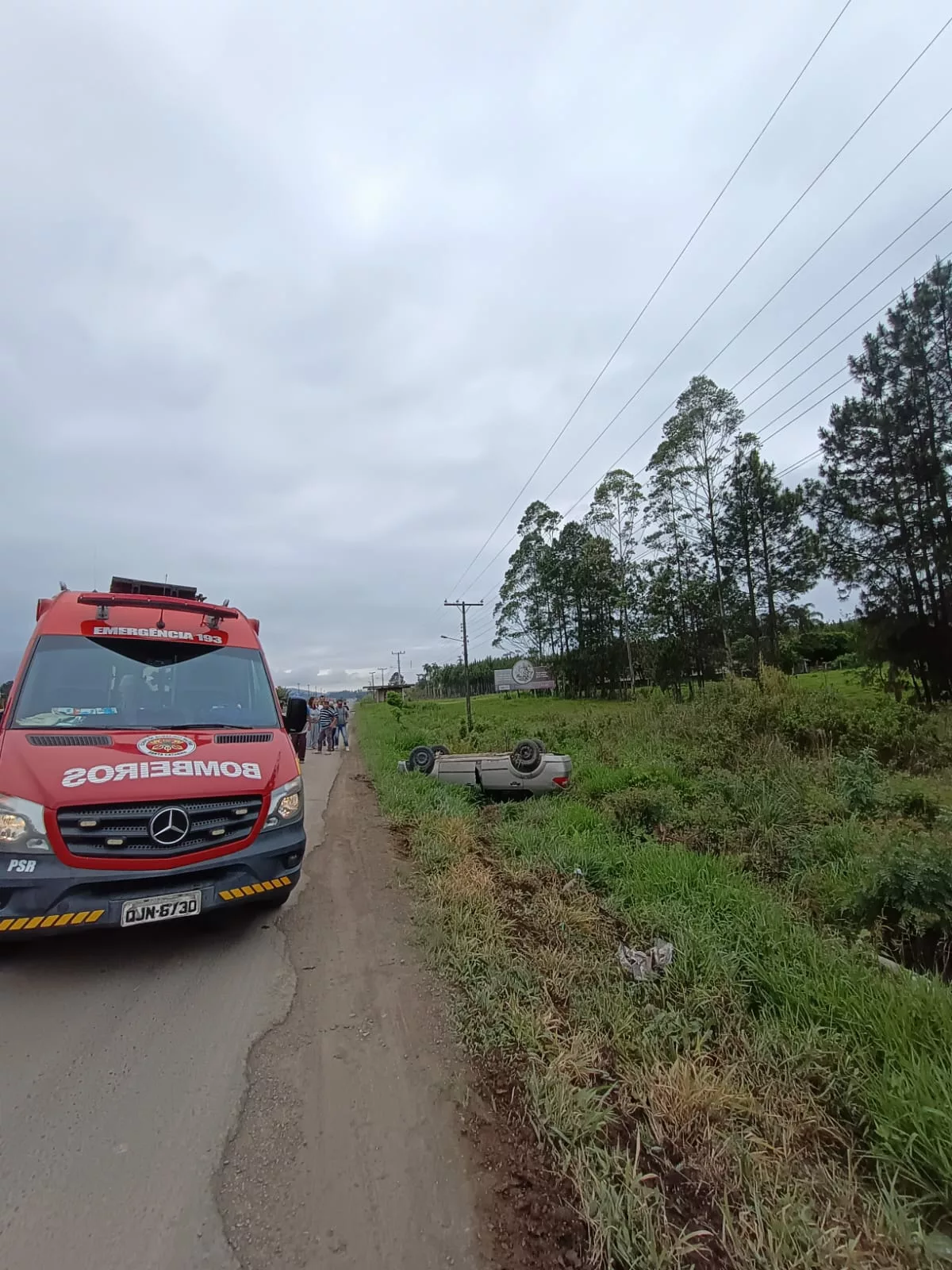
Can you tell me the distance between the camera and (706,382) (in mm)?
29875

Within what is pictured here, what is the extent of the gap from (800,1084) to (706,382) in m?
33.0

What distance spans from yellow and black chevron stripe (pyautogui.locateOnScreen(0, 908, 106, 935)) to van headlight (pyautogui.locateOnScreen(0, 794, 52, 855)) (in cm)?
35

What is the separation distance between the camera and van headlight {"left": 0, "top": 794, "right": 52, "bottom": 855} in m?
3.18

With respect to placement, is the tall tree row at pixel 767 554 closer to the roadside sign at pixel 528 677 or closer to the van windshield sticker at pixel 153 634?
the roadside sign at pixel 528 677

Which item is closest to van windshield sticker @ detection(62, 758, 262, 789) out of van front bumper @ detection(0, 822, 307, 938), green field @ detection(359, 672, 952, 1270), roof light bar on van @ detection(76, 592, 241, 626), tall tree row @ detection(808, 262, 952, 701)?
van front bumper @ detection(0, 822, 307, 938)

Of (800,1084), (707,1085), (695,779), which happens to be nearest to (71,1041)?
(707,1085)

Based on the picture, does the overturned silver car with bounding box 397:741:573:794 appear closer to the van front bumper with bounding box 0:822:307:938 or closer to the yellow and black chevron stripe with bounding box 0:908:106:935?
the van front bumper with bounding box 0:822:307:938

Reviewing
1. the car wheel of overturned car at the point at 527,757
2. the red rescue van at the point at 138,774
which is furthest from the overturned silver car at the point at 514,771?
the red rescue van at the point at 138,774

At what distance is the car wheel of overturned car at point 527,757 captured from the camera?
9.33 meters

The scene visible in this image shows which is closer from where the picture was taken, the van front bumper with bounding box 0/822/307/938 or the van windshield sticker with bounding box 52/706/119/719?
the van front bumper with bounding box 0/822/307/938

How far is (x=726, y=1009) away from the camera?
10.1ft

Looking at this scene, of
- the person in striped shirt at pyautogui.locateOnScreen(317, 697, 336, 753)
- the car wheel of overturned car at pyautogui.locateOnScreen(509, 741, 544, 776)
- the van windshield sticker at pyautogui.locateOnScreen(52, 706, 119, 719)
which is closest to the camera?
the van windshield sticker at pyautogui.locateOnScreen(52, 706, 119, 719)

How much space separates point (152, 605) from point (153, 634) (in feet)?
1.24

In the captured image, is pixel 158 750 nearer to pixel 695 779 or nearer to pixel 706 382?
pixel 695 779
